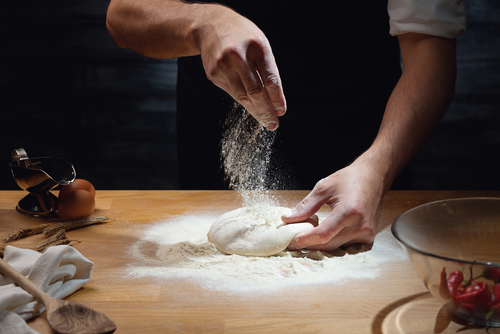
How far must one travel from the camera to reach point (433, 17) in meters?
1.42

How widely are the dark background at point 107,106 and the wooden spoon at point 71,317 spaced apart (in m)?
2.12

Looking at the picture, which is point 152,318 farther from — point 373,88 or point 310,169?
point 373,88

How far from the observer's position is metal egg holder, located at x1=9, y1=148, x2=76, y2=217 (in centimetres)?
144

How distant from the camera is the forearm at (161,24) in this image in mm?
1284

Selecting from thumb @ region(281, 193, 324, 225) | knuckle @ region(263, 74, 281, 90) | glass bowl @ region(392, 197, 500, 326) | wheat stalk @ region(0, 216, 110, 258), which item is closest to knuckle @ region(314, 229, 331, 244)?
thumb @ region(281, 193, 324, 225)

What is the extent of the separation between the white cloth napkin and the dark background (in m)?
1.91

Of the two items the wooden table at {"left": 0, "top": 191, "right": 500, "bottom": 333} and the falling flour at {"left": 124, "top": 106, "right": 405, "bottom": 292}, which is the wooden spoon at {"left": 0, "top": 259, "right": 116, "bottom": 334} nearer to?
the wooden table at {"left": 0, "top": 191, "right": 500, "bottom": 333}

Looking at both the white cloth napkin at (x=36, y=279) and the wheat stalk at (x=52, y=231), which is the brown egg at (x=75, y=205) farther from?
the white cloth napkin at (x=36, y=279)

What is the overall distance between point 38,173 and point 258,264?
0.84 m

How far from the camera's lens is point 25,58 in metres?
2.84

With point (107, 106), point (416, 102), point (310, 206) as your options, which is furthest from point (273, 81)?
point (107, 106)

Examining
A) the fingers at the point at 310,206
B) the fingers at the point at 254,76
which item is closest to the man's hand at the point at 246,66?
the fingers at the point at 254,76

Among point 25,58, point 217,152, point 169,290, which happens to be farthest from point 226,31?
point 25,58

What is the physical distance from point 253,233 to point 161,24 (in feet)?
2.61
